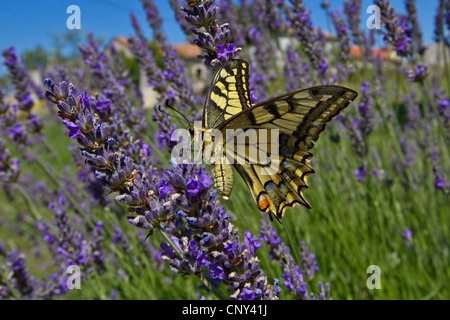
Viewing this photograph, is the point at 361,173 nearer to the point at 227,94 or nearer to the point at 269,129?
the point at 269,129

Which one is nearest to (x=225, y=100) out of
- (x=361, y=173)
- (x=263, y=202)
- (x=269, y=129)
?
(x=269, y=129)

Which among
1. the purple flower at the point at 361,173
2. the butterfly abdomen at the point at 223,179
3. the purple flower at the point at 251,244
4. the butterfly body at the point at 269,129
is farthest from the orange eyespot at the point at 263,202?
the purple flower at the point at 361,173

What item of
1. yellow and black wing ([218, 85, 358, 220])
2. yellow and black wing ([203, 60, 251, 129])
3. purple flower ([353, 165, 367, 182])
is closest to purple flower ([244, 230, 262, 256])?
yellow and black wing ([218, 85, 358, 220])

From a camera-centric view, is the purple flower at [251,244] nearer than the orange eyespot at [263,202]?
Yes

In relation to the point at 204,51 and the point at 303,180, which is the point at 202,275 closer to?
the point at 303,180

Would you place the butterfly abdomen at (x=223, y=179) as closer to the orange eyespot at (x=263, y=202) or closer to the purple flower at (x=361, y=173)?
the orange eyespot at (x=263, y=202)

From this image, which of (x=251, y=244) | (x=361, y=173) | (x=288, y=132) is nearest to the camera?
(x=251, y=244)

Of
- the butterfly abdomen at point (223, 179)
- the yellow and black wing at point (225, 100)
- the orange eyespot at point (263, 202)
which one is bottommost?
the orange eyespot at point (263, 202)
